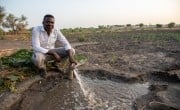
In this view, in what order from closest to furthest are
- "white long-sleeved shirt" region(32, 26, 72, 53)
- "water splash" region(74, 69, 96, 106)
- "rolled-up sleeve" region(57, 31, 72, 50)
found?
"water splash" region(74, 69, 96, 106) → "white long-sleeved shirt" region(32, 26, 72, 53) → "rolled-up sleeve" region(57, 31, 72, 50)

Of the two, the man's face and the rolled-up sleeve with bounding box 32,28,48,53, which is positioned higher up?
the man's face

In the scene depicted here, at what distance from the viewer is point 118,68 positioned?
23.6 feet

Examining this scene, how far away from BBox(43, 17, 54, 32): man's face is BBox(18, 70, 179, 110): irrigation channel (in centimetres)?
114

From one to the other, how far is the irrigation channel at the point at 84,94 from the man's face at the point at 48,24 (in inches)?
45.0

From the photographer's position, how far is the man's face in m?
5.22

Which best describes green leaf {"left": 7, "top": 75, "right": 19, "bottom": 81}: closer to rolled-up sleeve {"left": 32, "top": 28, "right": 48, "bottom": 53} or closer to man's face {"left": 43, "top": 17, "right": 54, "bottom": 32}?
rolled-up sleeve {"left": 32, "top": 28, "right": 48, "bottom": 53}

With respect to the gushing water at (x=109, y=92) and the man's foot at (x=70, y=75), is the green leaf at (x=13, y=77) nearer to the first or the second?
the man's foot at (x=70, y=75)

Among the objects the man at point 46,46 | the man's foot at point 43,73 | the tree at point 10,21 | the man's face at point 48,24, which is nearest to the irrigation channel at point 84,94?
the man's foot at point 43,73

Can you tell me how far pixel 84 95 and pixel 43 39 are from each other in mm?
1527

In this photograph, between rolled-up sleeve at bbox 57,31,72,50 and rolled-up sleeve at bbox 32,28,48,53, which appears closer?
rolled-up sleeve at bbox 32,28,48,53

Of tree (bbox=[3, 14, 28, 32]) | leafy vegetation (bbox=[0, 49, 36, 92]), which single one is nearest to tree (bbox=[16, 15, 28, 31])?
tree (bbox=[3, 14, 28, 32])

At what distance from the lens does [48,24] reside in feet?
17.4

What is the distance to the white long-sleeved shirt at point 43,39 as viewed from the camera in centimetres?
533

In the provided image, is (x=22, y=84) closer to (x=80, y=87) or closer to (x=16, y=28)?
(x=80, y=87)
